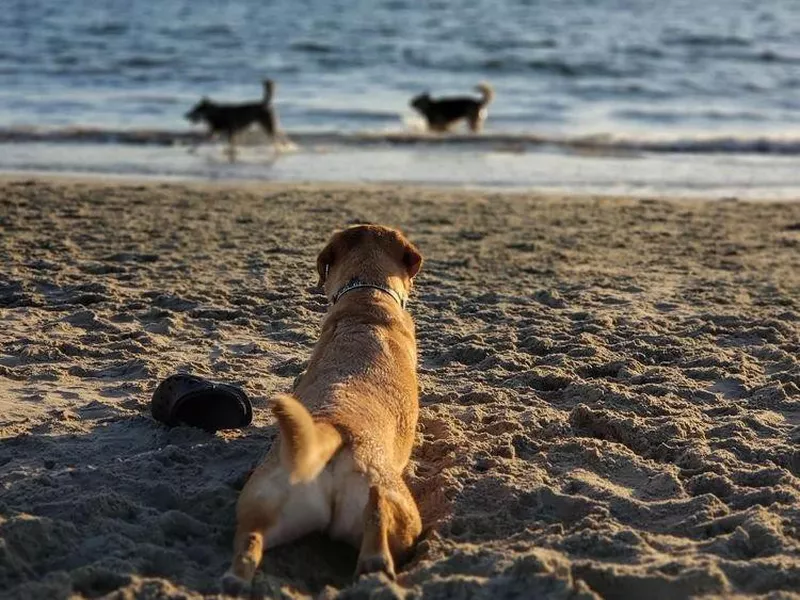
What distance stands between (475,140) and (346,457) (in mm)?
13084

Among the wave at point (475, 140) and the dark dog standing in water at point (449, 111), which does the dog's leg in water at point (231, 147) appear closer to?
the wave at point (475, 140)

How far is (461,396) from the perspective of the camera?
5.62m

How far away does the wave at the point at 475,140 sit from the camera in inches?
608

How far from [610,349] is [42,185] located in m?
6.54

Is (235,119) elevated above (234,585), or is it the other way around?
(234,585)

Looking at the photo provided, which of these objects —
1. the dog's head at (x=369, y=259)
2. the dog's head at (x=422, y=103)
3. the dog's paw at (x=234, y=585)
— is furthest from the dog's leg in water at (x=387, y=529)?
the dog's head at (x=422, y=103)

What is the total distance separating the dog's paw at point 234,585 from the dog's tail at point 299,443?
1.18 feet

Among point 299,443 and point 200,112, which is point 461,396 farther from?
point 200,112

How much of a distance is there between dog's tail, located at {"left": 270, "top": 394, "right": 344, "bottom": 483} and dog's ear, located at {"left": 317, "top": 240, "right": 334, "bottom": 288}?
178cm

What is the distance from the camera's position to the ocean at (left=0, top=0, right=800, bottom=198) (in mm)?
13914

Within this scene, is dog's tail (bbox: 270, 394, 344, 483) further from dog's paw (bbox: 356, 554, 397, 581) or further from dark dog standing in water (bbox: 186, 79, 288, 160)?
dark dog standing in water (bbox: 186, 79, 288, 160)

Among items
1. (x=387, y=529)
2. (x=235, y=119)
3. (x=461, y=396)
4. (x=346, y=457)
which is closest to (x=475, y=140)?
(x=235, y=119)

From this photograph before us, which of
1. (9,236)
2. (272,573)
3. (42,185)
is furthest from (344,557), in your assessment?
(42,185)

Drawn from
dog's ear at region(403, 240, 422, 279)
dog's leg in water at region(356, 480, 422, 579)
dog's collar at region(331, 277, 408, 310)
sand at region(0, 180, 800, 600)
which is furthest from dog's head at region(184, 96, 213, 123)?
dog's leg in water at region(356, 480, 422, 579)
